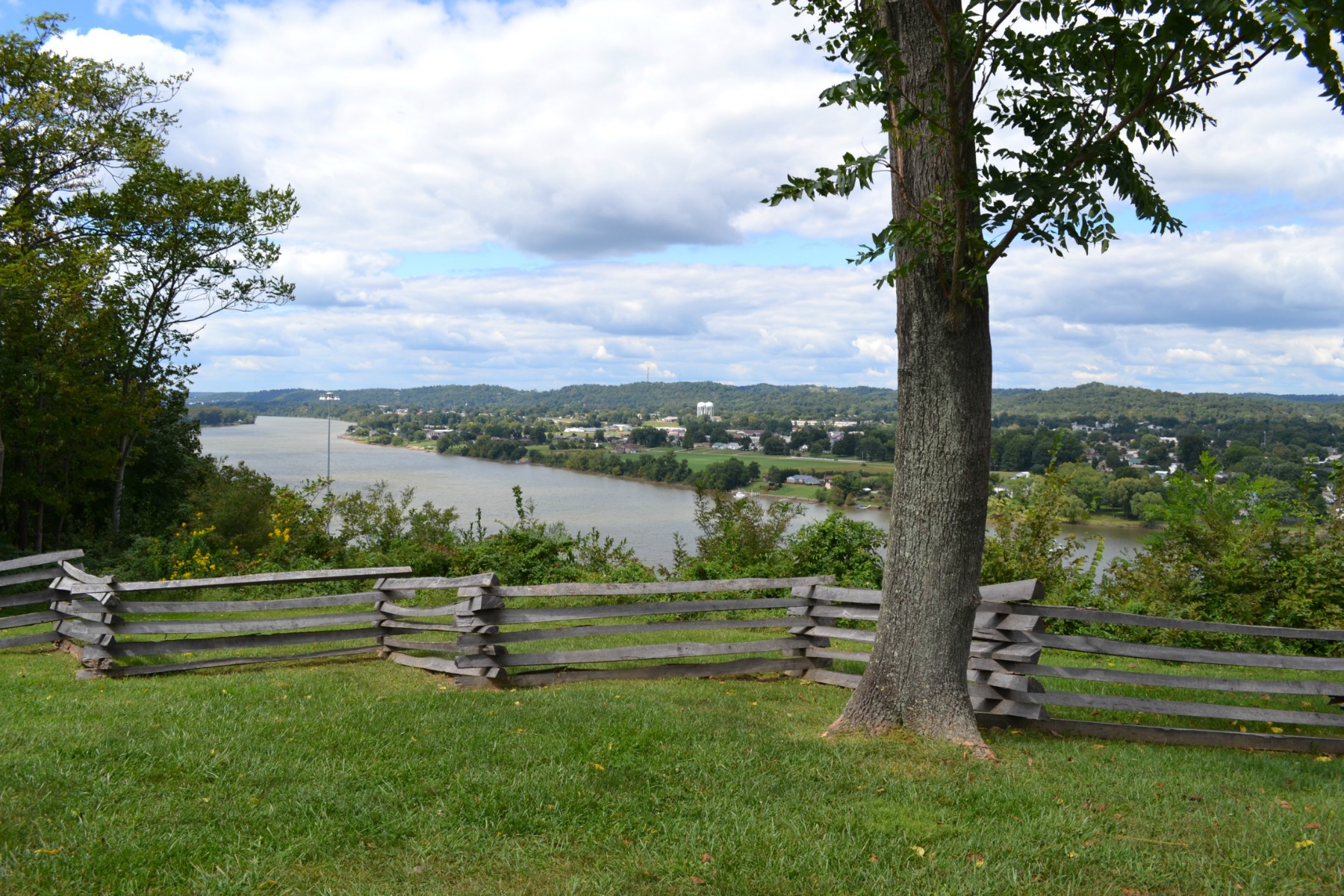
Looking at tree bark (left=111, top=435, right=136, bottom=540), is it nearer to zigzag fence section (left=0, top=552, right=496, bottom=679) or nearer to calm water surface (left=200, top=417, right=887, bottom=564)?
calm water surface (left=200, top=417, right=887, bottom=564)

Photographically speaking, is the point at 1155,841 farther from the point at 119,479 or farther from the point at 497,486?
the point at 497,486

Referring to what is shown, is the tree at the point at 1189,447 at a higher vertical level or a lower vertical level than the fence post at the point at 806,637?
higher

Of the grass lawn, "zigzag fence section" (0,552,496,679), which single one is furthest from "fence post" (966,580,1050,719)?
"zigzag fence section" (0,552,496,679)

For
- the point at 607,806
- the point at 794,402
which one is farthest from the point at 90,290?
the point at 794,402

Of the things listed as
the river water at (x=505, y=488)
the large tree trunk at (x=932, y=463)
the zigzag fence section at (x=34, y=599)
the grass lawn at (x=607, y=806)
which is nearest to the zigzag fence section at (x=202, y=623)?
the zigzag fence section at (x=34, y=599)

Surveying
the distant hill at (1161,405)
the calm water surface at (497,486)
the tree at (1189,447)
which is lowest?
the calm water surface at (497,486)

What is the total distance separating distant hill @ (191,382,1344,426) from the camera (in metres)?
37.3

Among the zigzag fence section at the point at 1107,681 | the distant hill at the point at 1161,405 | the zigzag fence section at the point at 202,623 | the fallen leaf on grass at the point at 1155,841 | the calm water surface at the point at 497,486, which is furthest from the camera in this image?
the distant hill at the point at 1161,405

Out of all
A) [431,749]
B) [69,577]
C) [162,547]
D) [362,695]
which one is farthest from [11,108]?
[431,749]

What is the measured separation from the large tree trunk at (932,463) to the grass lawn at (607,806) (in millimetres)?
396

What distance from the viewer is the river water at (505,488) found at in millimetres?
20611

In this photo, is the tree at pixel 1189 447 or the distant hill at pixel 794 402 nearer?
the tree at pixel 1189 447

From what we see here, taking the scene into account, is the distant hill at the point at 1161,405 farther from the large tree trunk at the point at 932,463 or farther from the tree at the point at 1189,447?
the large tree trunk at the point at 932,463

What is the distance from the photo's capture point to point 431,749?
5535 mm
